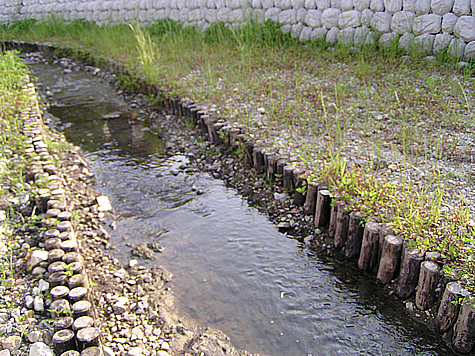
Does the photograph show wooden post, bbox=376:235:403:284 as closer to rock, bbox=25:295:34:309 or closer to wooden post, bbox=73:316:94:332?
wooden post, bbox=73:316:94:332

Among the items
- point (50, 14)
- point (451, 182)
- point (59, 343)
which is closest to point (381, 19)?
point (451, 182)

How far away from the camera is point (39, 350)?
2379 mm

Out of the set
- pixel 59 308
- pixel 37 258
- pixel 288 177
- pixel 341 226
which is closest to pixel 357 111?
pixel 288 177

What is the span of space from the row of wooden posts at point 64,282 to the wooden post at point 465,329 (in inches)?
92.1

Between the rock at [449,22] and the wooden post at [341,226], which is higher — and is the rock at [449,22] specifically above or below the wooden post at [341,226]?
above

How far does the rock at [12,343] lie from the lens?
7.96 ft

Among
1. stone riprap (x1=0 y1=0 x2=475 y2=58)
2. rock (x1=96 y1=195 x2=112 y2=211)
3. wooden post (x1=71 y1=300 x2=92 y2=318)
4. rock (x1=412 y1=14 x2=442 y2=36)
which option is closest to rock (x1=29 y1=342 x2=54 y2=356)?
wooden post (x1=71 y1=300 x2=92 y2=318)

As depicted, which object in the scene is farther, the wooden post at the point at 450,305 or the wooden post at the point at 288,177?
the wooden post at the point at 288,177

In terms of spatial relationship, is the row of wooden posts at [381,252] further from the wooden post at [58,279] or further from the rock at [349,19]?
the rock at [349,19]

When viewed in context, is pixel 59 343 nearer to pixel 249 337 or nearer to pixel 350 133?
pixel 249 337

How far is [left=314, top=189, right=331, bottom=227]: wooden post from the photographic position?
12.3 feet

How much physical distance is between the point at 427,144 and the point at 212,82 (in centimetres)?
405

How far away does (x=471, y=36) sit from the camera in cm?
647

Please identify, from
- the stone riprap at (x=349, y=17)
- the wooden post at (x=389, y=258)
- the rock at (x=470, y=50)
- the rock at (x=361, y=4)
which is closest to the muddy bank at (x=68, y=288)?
the wooden post at (x=389, y=258)
